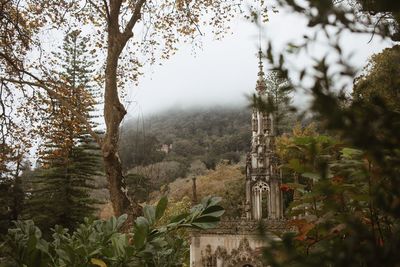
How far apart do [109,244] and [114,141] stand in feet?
15.5

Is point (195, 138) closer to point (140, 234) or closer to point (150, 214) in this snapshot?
point (150, 214)

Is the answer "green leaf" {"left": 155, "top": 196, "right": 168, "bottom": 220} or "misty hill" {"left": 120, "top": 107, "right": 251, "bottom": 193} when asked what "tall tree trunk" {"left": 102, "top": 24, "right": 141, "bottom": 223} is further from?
"misty hill" {"left": 120, "top": 107, "right": 251, "bottom": 193}

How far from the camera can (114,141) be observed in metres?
6.86

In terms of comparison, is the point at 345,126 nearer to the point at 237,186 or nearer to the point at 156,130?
the point at 237,186

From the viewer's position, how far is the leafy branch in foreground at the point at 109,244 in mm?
1985

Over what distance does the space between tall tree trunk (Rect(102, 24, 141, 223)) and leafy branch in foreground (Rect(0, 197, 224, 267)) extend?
4370 mm

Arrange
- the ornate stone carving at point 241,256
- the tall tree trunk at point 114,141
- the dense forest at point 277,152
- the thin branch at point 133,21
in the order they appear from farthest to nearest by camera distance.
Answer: the ornate stone carving at point 241,256
the thin branch at point 133,21
the tall tree trunk at point 114,141
the dense forest at point 277,152

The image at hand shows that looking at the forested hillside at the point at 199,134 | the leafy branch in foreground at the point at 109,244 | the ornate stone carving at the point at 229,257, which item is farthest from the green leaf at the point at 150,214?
the forested hillside at the point at 199,134

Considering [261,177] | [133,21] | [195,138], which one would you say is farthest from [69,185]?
[195,138]

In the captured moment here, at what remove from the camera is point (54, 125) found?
8.85 meters

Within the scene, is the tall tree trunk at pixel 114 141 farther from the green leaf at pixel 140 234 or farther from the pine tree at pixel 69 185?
the pine tree at pixel 69 185

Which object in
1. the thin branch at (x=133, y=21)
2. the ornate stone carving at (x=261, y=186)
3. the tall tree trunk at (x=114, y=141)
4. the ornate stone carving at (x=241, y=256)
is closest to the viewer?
the tall tree trunk at (x=114, y=141)

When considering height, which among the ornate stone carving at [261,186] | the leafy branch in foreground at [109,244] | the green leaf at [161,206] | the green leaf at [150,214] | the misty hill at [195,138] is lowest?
the leafy branch in foreground at [109,244]

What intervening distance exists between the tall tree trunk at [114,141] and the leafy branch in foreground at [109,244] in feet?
14.3
